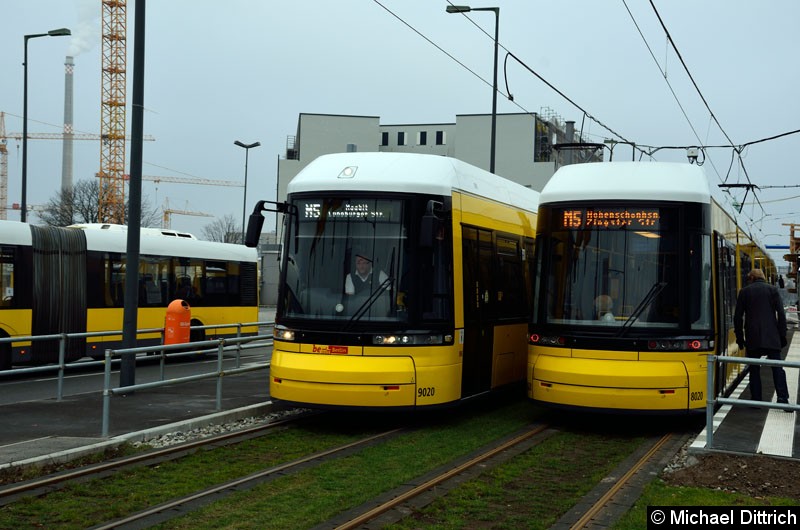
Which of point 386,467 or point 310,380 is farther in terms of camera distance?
point 310,380

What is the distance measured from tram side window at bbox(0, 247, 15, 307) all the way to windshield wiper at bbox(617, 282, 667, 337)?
463 inches

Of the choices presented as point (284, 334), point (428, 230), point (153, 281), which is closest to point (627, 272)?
point (428, 230)

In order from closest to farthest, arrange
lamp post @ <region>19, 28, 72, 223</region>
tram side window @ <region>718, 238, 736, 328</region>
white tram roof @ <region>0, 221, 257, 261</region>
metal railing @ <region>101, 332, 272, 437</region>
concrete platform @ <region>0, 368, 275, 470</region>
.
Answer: concrete platform @ <region>0, 368, 275, 470</region>
metal railing @ <region>101, 332, 272, 437</region>
tram side window @ <region>718, 238, 736, 328</region>
white tram roof @ <region>0, 221, 257, 261</region>
lamp post @ <region>19, 28, 72, 223</region>

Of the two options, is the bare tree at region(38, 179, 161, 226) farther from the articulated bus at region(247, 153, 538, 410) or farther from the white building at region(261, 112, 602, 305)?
the articulated bus at region(247, 153, 538, 410)

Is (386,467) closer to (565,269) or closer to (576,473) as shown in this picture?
(576,473)

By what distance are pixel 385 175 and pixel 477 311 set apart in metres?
2.28

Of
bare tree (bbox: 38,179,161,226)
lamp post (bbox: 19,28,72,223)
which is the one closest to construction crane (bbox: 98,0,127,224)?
bare tree (bbox: 38,179,161,226)

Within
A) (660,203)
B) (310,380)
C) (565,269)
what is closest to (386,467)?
(310,380)

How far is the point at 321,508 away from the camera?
24.0 feet

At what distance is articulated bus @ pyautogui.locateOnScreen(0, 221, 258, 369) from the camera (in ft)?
58.1

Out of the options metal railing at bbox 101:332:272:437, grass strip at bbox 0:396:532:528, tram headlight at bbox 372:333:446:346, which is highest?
tram headlight at bbox 372:333:446:346

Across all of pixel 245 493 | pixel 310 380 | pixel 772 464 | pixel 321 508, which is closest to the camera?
pixel 321 508

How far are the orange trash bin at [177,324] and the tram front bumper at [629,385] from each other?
1003 centimetres

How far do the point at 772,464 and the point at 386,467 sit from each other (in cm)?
356
